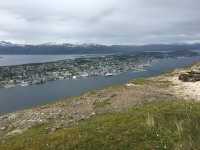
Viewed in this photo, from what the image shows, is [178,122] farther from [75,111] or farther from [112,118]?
[75,111]

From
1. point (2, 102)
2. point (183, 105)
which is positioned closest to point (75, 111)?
Result: point (183, 105)

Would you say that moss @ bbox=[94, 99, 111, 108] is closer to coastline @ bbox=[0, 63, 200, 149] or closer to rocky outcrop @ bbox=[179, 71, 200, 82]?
coastline @ bbox=[0, 63, 200, 149]

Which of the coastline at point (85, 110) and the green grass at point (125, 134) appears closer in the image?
the green grass at point (125, 134)

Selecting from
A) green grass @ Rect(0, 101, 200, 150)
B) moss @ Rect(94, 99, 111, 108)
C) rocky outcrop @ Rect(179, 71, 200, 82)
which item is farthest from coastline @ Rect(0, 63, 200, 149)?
rocky outcrop @ Rect(179, 71, 200, 82)

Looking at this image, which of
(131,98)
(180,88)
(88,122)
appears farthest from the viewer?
(180,88)

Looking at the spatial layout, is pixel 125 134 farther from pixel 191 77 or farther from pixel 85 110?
pixel 191 77

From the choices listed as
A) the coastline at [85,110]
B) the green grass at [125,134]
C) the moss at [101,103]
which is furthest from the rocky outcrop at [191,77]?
the green grass at [125,134]

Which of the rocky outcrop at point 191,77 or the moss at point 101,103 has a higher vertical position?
the rocky outcrop at point 191,77

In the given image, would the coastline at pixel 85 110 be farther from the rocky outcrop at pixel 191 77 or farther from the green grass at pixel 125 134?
the rocky outcrop at pixel 191 77
